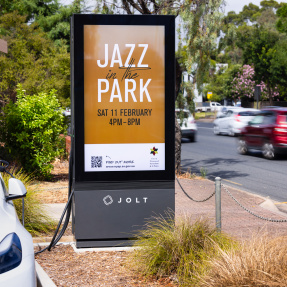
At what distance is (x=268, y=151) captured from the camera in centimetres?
2169

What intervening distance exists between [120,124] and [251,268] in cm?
316

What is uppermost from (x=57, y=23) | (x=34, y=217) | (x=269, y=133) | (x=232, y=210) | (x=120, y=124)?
(x=57, y=23)

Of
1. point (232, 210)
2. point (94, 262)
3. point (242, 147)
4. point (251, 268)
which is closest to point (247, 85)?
point (242, 147)

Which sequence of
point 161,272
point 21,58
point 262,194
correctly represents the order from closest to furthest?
point 161,272 < point 262,194 < point 21,58

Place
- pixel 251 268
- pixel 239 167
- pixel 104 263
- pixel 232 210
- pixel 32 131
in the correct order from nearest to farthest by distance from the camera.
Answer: pixel 251 268, pixel 104 263, pixel 232 210, pixel 32 131, pixel 239 167

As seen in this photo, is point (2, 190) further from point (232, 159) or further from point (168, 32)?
point (232, 159)

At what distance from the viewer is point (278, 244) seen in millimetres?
5227

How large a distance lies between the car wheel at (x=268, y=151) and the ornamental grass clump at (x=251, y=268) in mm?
16750

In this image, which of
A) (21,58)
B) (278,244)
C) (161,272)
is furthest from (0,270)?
→ (21,58)

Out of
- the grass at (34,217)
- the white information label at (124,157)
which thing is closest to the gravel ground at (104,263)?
the grass at (34,217)

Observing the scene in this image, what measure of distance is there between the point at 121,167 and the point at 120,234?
Result: 88 cm

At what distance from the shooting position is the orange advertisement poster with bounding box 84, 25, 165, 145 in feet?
23.7

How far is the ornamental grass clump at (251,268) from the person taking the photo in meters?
4.53

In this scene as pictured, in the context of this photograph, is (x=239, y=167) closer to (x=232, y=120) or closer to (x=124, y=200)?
(x=124, y=200)
